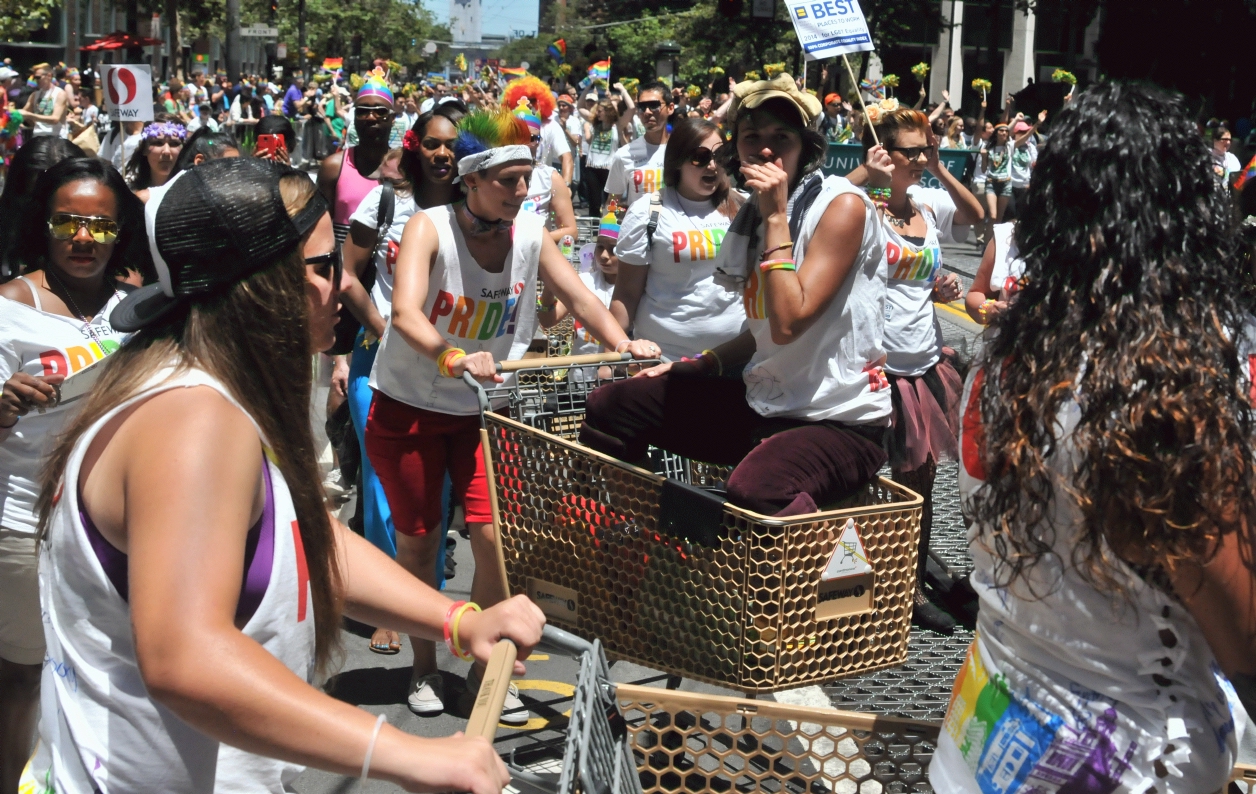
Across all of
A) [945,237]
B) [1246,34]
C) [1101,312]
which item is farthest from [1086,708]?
[1246,34]

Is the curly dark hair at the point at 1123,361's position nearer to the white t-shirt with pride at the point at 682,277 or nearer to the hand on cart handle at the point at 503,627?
the hand on cart handle at the point at 503,627

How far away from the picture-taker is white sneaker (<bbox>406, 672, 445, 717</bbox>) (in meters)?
4.73

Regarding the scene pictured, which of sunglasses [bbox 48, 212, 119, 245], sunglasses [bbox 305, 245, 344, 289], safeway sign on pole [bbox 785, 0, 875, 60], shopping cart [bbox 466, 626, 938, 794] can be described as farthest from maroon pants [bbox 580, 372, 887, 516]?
safeway sign on pole [bbox 785, 0, 875, 60]

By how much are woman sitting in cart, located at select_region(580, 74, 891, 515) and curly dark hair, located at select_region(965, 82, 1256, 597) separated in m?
1.23

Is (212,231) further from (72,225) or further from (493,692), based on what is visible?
(72,225)

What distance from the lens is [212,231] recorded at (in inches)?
73.9

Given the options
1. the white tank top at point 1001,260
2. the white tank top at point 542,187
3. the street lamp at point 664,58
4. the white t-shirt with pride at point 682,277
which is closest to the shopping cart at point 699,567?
the white t-shirt with pride at point 682,277

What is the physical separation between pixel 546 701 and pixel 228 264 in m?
3.21

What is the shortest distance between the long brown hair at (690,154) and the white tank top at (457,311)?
1.17 metres

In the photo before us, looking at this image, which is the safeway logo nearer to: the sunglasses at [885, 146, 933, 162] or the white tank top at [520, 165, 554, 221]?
the white tank top at [520, 165, 554, 221]

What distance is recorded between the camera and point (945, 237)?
7078 millimetres

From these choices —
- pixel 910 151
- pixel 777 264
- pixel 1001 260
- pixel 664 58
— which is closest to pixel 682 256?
pixel 910 151

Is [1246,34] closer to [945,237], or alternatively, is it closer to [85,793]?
[945,237]

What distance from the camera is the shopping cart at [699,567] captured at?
3.12 metres
